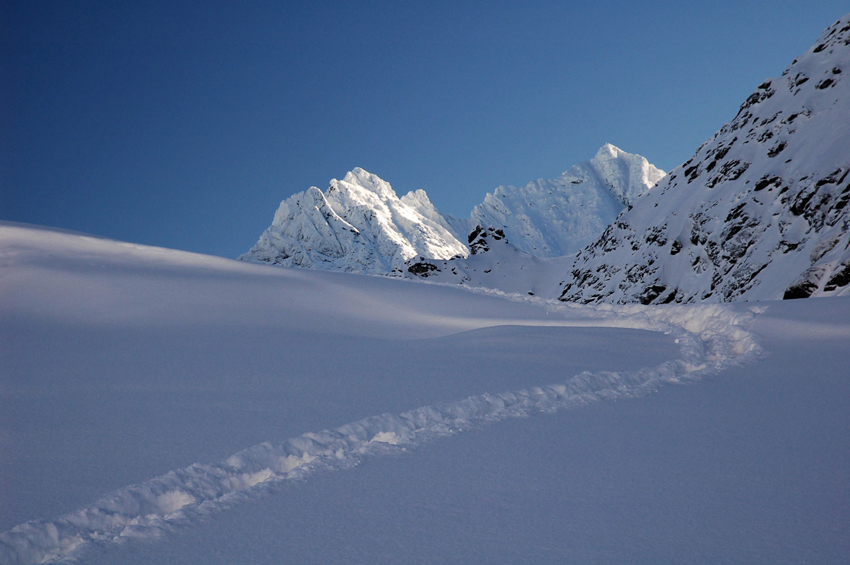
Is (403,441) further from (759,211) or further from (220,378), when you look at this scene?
(759,211)

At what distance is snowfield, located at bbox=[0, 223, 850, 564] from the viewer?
3.47m

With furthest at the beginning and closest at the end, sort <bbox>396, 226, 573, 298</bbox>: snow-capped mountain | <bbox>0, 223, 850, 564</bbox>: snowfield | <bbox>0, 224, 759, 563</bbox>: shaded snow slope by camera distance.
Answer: <bbox>396, 226, 573, 298</bbox>: snow-capped mountain
<bbox>0, 224, 759, 563</bbox>: shaded snow slope
<bbox>0, 223, 850, 564</bbox>: snowfield

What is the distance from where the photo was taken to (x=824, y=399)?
636 centimetres

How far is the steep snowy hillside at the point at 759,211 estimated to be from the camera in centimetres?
2495

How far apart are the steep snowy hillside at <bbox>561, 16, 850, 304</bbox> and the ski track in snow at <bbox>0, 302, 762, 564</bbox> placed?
1634 cm

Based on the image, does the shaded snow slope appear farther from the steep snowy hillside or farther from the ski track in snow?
the steep snowy hillside

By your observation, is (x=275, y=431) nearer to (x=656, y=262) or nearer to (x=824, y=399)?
(x=824, y=399)

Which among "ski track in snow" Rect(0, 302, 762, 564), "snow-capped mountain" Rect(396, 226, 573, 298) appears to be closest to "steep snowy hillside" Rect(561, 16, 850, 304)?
"ski track in snow" Rect(0, 302, 762, 564)

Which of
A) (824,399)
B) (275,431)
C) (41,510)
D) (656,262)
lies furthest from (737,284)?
(41,510)

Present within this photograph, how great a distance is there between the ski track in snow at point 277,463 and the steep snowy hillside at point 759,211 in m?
16.3

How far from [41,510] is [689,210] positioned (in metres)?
47.2

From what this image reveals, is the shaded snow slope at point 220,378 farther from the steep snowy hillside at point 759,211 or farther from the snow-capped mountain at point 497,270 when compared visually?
the snow-capped mountain at point 497,270

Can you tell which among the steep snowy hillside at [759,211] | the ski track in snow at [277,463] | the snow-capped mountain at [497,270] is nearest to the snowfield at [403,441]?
the ski track in snow at [277,463]

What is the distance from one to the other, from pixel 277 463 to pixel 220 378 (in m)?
2.60
